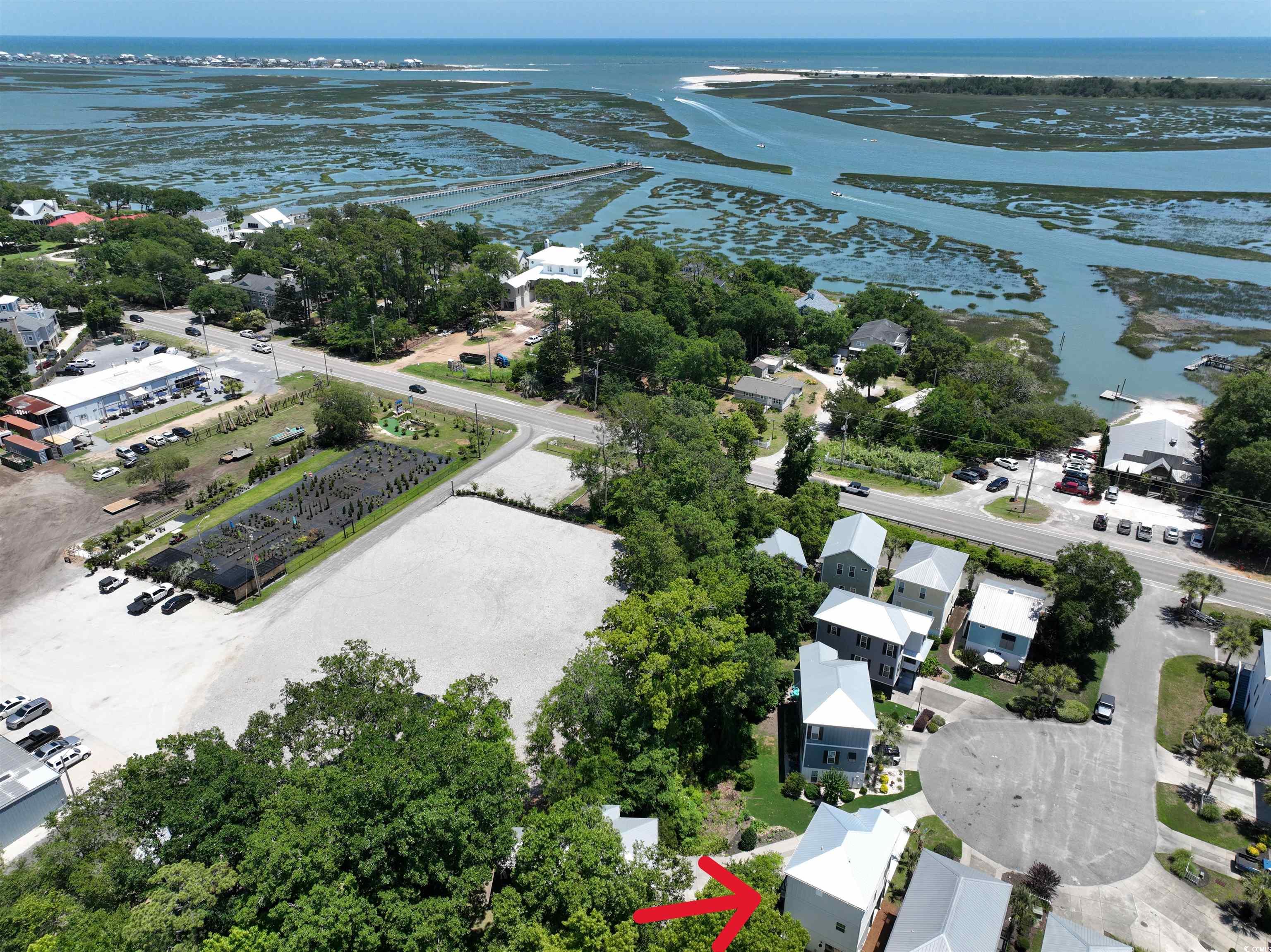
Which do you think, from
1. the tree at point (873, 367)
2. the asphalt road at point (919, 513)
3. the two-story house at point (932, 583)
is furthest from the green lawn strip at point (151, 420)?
the two-story house at point (932, 583)

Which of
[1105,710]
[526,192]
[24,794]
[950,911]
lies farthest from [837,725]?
[526,192]

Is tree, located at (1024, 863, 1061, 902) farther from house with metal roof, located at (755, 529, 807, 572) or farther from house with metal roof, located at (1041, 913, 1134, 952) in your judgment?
house with metal roof, located at (755, 529, 807, 572)

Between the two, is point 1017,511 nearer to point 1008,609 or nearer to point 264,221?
point 1008,609

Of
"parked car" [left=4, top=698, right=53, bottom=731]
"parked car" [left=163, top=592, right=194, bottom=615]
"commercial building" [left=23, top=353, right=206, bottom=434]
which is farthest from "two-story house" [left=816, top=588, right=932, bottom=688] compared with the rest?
"commercial building" [left=23, top=353, right=206, bottom=434]

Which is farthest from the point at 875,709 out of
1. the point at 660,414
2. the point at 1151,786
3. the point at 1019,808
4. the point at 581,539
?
the point at 660,414

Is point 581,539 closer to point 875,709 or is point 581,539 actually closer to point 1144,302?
point 875,709

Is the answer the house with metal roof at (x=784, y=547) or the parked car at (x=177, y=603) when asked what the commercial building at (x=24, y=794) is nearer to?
the parked car at (x=177, y=603)
